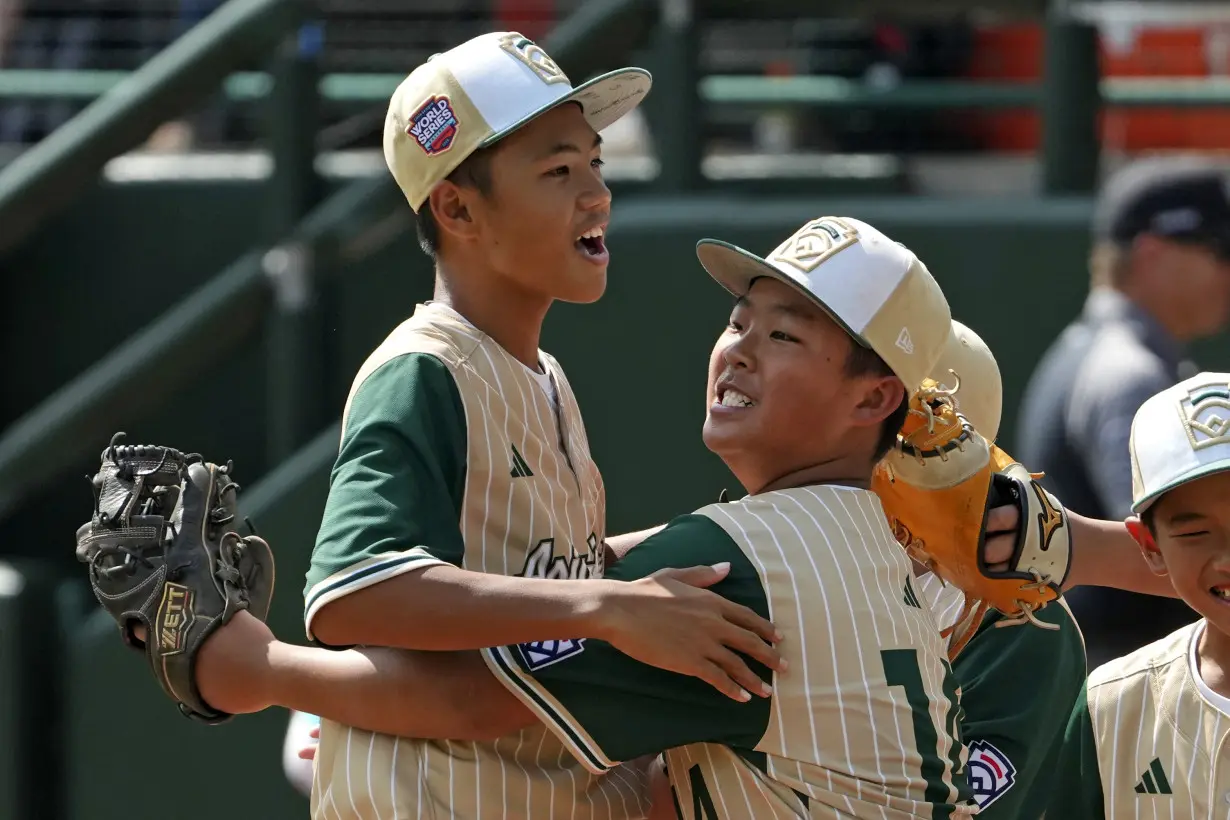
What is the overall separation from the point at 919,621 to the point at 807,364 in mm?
378

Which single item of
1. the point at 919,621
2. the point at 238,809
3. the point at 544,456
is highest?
the point at 544,456

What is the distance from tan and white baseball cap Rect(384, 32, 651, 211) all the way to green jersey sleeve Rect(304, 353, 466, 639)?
0.38 m

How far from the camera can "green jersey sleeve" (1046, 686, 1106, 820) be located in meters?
2.75

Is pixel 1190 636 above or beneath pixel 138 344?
beneath

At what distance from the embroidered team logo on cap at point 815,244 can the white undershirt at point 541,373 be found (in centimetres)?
46

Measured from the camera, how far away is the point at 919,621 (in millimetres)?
2447

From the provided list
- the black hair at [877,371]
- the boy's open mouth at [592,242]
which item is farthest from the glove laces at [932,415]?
the boy's open mouth at [592,242]

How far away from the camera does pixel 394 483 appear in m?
2.38

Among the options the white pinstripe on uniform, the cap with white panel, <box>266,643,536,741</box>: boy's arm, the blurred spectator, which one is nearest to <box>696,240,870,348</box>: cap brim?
the white pinstripe on uniform

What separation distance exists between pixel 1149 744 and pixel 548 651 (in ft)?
3.20

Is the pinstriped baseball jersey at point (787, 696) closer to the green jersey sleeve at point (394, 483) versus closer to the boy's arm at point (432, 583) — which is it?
the boy's arm at point (432, 583)

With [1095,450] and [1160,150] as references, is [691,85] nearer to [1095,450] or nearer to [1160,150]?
[1095,450]

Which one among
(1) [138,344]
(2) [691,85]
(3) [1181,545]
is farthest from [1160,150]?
(3) [1181,545]

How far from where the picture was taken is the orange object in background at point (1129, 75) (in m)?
8.09
